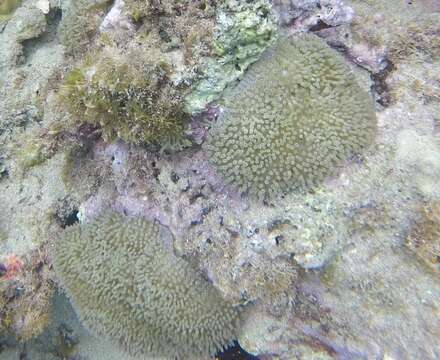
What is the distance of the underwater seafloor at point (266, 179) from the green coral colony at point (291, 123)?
35mm

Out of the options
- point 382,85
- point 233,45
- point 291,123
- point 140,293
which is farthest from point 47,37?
point 382,85

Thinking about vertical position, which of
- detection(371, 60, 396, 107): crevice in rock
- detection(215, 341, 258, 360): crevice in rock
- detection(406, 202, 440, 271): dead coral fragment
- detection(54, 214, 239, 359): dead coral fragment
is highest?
detection(371, 60, 396, 107): crevice in rock

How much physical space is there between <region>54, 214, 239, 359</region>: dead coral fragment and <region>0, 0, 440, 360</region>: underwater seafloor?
3cm

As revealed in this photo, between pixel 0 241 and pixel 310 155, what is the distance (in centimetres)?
325

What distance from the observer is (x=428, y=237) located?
2.52m

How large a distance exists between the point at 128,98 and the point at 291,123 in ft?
3.94

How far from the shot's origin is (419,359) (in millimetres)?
2496

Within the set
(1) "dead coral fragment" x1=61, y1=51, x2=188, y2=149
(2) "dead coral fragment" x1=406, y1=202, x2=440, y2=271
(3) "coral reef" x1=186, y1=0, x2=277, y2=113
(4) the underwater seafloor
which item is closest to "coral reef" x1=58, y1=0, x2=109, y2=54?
(4) the underwater seafloor

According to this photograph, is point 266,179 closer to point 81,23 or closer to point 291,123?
point 291,123

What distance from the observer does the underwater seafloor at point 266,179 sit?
8.77ft

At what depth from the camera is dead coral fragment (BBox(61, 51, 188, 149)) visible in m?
2.71

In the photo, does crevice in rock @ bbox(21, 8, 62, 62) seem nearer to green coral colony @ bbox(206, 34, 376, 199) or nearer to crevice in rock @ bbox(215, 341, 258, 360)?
green coral colony @ bbox(206, 34, 376, 199)

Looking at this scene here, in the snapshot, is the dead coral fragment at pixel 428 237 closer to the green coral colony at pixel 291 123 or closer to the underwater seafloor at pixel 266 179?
the underwater seafloor at pixel 266 179

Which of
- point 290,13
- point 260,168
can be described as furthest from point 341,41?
point 260,168
